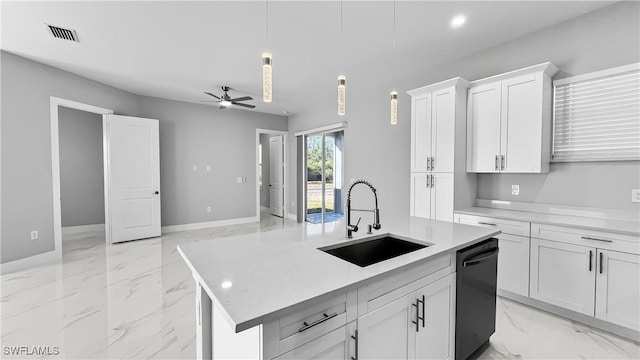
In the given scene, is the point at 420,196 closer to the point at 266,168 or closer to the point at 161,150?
the point at 161,150

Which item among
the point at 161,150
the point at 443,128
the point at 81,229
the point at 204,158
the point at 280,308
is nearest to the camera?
the point at 280,308

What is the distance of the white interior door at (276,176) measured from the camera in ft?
23.5

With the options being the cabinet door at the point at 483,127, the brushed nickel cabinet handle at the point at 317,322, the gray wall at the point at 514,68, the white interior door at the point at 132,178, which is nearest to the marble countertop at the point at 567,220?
the gray wall at the point at 514,68

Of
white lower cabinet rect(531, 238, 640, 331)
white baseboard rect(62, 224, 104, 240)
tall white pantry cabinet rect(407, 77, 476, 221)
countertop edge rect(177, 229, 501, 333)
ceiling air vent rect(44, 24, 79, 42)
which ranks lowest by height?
white baseboard rect(62, 224, 104, 240)

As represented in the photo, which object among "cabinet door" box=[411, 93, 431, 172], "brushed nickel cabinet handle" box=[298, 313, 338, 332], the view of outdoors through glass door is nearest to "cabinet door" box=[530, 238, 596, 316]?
"cabinet door" box=[411, 93, 431, 172]

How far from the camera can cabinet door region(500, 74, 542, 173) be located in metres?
2.62

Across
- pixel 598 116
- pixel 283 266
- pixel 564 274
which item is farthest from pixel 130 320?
pixel 598 116

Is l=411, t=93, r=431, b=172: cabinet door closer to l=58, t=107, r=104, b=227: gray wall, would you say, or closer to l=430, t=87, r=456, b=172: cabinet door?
l=430, t=87, r=456, b=172: cabinet door

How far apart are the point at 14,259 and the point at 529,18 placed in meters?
6.53

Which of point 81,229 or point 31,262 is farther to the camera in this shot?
point 81,229

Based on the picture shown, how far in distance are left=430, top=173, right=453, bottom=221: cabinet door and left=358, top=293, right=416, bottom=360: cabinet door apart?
2021 mm

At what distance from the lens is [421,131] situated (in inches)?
134

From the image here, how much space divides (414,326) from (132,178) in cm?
526

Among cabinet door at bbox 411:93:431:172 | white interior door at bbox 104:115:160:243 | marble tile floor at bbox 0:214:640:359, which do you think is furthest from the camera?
white interior door at bbox 104:115:160:243
